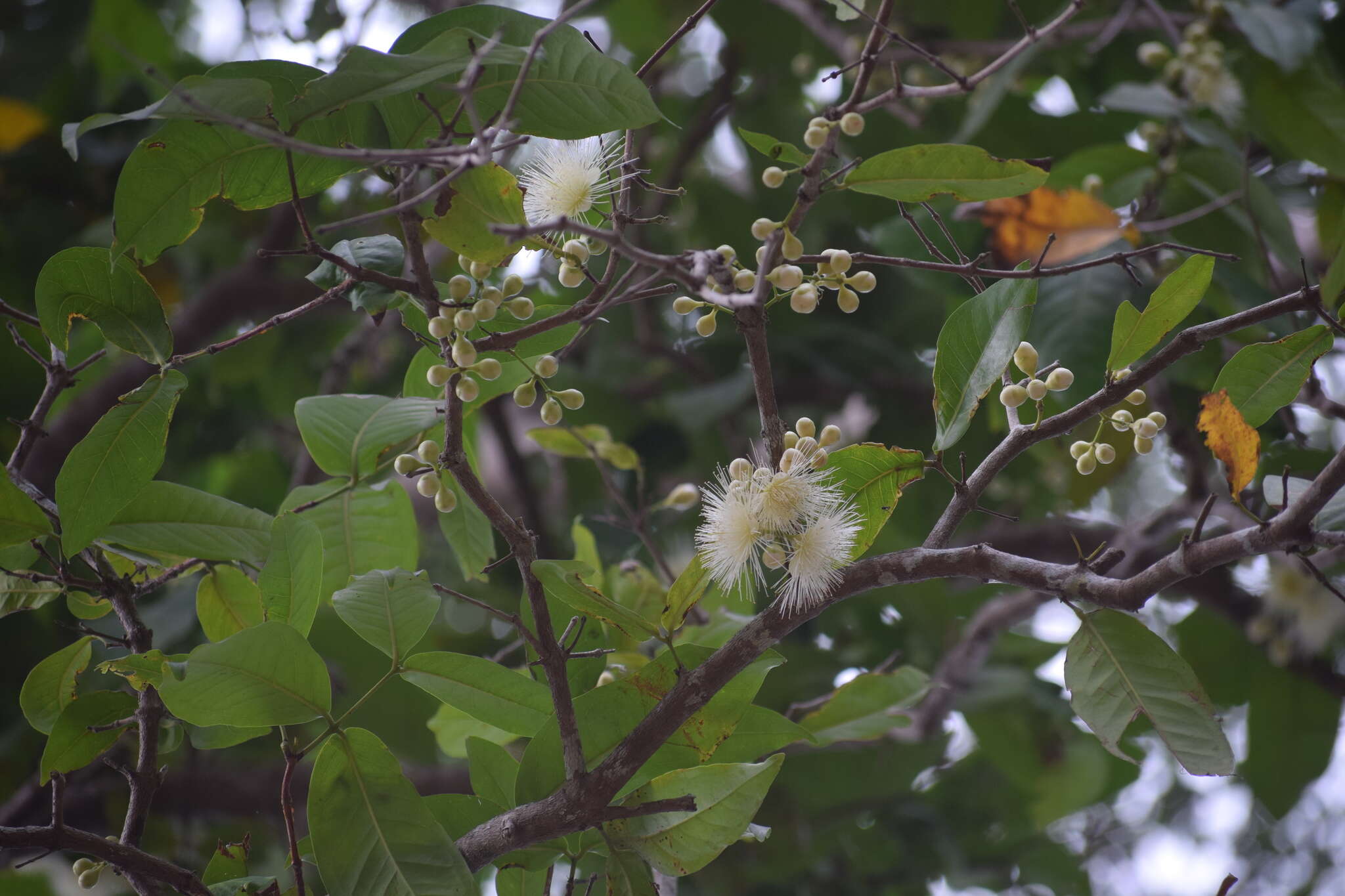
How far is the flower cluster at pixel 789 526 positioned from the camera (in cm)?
57

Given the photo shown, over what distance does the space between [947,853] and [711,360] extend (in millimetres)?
919

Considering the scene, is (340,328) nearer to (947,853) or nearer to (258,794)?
(258,794)

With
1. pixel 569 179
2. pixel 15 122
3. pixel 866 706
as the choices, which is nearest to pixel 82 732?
pixel 569 179

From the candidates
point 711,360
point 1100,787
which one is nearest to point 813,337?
point 711,360

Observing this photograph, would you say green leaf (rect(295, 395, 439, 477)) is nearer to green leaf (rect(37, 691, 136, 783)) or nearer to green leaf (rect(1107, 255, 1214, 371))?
green leaf (rect(37, 691, 136, 783))

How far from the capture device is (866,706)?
2.77 feet

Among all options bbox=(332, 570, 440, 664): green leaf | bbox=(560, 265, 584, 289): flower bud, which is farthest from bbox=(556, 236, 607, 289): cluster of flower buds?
bbox=(332, 570, 440, 664): green leaf

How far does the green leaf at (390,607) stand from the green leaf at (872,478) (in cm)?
27

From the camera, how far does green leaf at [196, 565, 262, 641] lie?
2.40ft

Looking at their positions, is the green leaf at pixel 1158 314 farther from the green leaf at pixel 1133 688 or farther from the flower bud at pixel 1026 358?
the green leaf at pixel 1133 688

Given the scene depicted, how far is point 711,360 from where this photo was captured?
178 centimetres

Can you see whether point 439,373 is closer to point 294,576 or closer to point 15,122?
point 294,576

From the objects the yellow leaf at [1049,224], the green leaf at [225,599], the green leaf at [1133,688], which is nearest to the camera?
the green leaf at [1133,688]

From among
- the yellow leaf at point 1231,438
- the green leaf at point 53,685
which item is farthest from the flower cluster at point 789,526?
the green leaf at point 53,685
